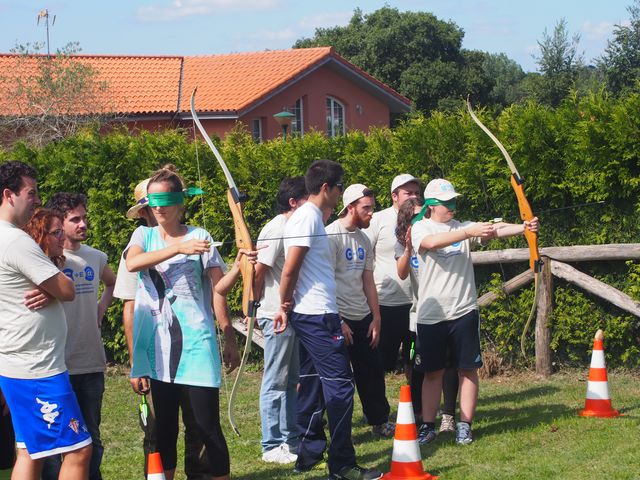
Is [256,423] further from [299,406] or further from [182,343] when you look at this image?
[182,343]

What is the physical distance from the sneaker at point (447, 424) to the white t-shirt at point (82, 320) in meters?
2.83

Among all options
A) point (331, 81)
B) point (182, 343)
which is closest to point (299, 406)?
point (182, 343)

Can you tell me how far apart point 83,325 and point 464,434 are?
9.39 ft

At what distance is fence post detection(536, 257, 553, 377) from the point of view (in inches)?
370

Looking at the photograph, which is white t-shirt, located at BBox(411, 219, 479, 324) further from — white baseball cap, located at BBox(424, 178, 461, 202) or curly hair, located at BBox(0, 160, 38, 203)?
curly hair, located at BBox(0, 160, 38, 203)

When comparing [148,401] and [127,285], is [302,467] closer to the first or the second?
[148,401]

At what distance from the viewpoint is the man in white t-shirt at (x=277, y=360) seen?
6.87m

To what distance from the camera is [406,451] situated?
5.95 m

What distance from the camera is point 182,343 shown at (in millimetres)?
5195

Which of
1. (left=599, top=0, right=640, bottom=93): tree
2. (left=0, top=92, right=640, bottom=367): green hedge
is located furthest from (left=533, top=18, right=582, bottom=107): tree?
(left=0, top=92, right=640, bottom=367): green hedge

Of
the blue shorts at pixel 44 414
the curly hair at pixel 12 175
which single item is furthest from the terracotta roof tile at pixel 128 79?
the blue shorts at pixel 44 414

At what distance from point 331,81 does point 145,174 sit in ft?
76.5

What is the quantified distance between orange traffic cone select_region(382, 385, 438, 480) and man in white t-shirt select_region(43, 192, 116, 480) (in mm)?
1800

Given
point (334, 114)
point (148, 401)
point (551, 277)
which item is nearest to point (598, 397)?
point (551, 277)
